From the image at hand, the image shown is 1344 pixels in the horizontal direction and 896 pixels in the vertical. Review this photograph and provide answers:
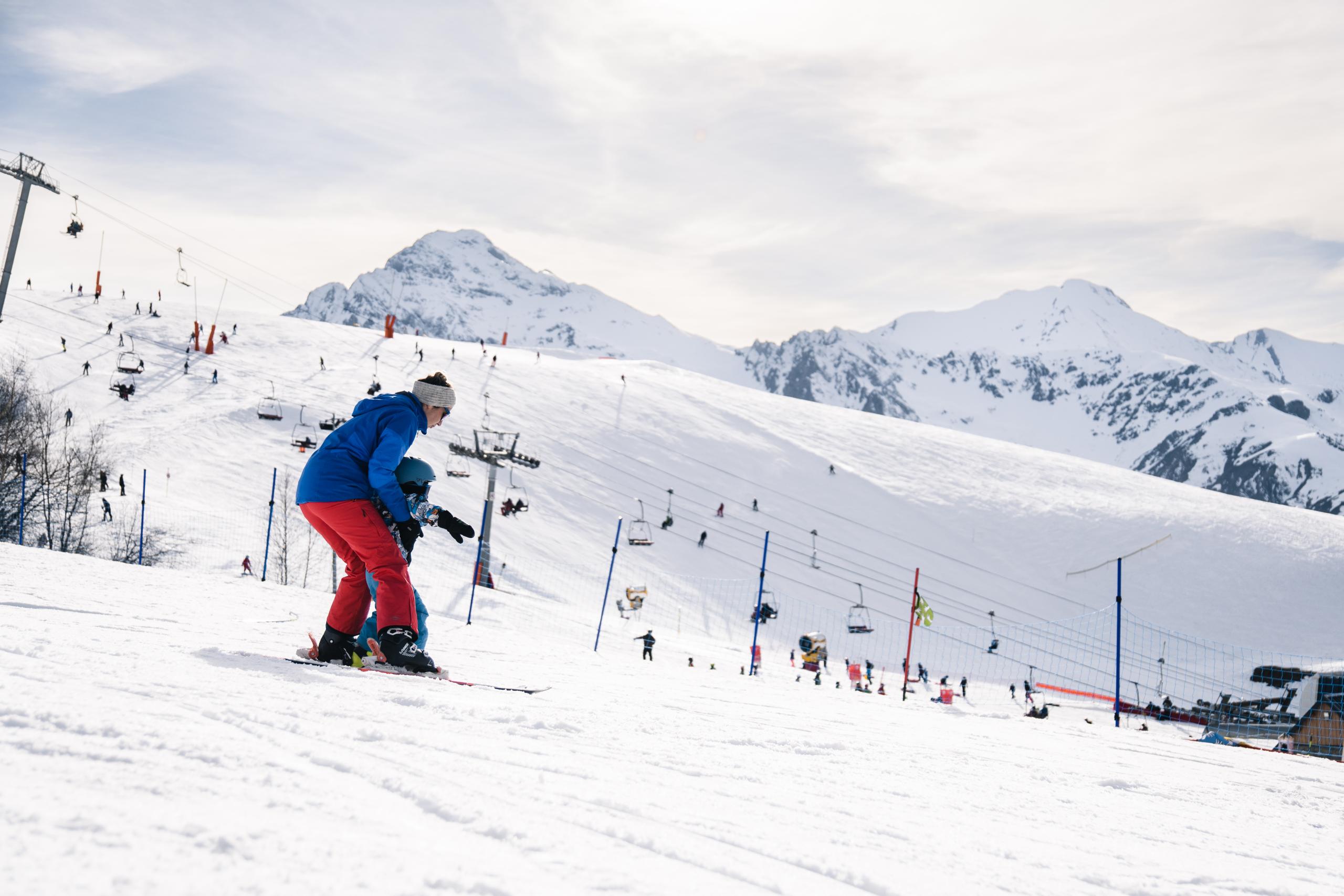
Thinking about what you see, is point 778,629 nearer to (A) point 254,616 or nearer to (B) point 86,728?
(A) point 254,616

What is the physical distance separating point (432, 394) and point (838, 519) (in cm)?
4874

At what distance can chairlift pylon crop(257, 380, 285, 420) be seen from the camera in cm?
4256

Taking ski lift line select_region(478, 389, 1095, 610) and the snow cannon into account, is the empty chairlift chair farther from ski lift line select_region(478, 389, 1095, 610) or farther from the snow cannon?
the snow cannon

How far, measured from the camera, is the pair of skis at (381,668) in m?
5.13

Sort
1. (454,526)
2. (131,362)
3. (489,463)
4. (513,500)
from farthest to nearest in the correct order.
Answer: (131,362) → (513,500) → (489,463) → (454,526)

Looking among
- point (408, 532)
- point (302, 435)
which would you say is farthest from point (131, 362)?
point (408, 532)

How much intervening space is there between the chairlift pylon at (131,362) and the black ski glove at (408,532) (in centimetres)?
4294

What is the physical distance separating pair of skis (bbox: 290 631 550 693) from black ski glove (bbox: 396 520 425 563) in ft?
2.12

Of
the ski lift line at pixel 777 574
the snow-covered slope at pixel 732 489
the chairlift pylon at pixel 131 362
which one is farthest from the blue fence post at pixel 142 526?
the ski lift line at pixel 777 574

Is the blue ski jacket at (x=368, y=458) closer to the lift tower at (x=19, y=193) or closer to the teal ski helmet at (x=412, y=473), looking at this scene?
the teal ski helmet at (x=412, y=473)

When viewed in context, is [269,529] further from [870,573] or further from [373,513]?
[870,573]

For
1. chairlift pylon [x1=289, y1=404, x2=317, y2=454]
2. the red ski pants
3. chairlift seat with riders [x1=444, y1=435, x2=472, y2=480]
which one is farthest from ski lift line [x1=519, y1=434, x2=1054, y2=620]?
the red ski pants

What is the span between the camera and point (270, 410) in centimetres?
4316

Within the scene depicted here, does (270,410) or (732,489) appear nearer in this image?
(270,410)
